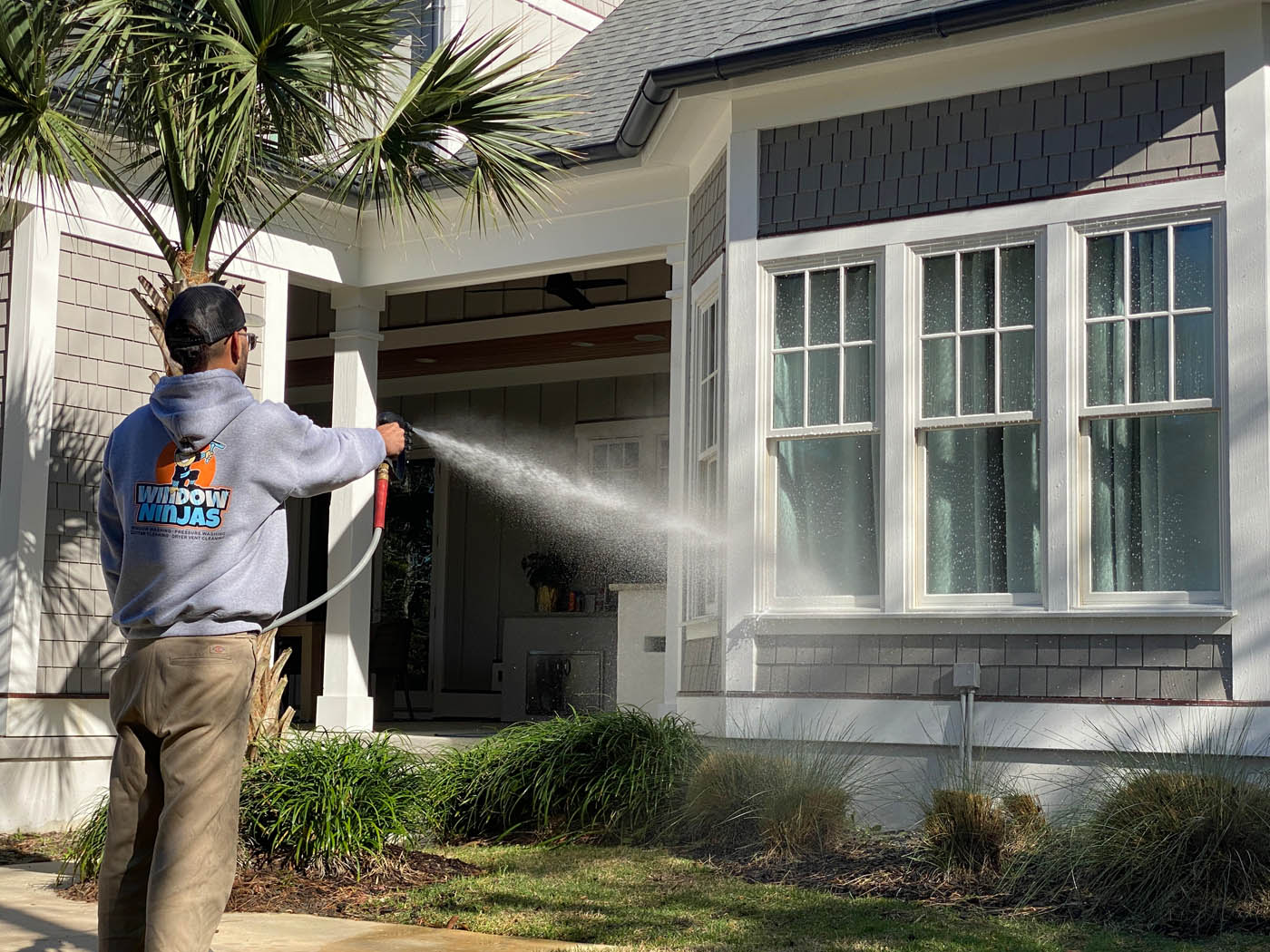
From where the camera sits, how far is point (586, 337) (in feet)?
41.2

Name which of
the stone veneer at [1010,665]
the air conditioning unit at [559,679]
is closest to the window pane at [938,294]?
the stone veneer at [1010,665]

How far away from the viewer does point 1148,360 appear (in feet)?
21.9

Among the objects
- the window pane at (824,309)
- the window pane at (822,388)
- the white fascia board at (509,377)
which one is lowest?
the window pane at (822,388)

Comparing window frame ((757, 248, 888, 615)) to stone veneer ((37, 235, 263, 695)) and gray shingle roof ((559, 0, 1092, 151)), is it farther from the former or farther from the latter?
stone veneer ((37, 235, 263, 695))

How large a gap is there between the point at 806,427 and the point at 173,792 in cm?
481

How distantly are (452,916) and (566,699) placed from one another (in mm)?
7171

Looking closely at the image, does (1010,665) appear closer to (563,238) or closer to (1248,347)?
(1248,347)

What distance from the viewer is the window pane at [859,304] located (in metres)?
7.42

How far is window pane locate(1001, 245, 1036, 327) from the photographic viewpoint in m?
6.99

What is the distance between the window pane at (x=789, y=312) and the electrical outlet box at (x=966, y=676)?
1.90 m

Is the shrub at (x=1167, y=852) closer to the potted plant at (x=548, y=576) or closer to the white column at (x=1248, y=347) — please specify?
the white column at (x=1248, y=347)

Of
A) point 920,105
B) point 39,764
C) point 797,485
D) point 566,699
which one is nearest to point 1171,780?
point 797,485

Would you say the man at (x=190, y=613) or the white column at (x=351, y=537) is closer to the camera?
the man at (x=190, y=613)

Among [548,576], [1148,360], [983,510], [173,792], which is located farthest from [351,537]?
[173,792]
